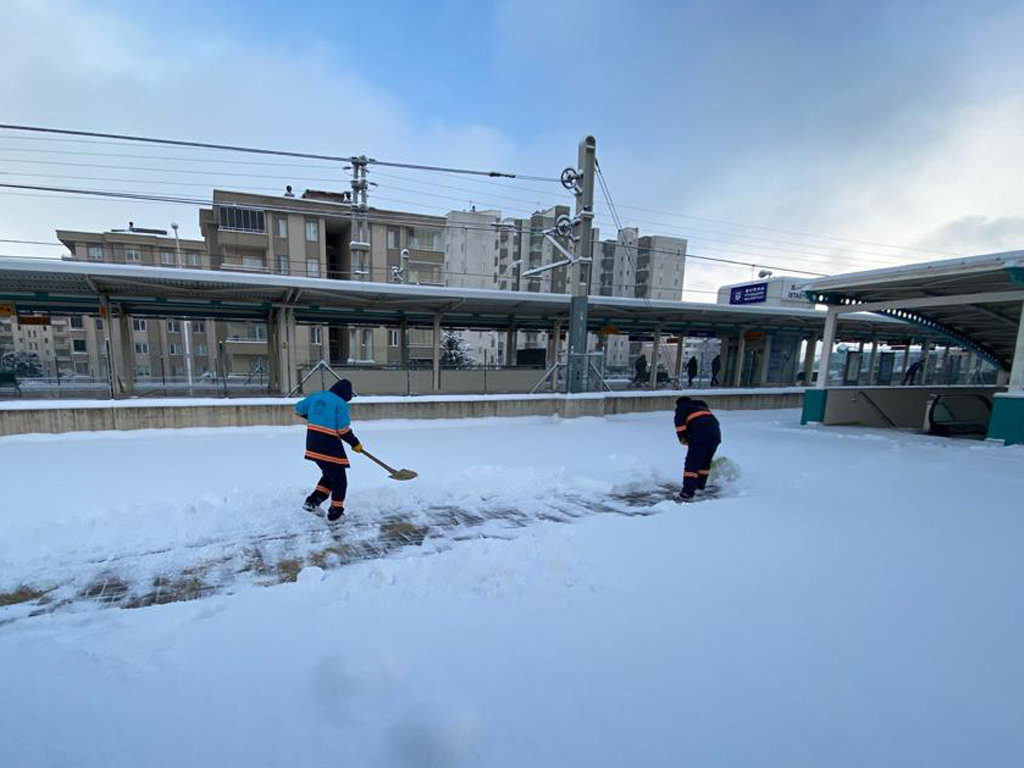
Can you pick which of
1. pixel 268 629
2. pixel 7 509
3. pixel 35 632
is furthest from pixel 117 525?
pixel 268 629

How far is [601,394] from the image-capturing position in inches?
485

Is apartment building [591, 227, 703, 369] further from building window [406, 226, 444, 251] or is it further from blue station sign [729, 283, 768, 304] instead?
blue station sign [729, 283, 768, 304]

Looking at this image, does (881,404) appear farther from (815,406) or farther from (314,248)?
(314,248)

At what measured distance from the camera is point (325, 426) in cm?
452

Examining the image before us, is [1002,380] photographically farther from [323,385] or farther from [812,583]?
[323,385]

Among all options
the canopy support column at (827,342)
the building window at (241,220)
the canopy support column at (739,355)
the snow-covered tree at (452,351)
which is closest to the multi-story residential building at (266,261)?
the building window at (241,220)

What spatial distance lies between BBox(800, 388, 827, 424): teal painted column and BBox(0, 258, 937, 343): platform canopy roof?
5904mm

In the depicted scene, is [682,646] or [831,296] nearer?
[682,646]

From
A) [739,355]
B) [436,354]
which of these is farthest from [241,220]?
[739,355]

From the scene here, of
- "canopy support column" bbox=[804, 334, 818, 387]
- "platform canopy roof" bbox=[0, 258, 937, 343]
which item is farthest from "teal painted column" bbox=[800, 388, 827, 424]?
"canopy support column" bbox=[804, 334, 818, 387]

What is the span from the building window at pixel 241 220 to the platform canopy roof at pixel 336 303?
52.3ft

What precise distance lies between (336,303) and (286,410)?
564 centimetres

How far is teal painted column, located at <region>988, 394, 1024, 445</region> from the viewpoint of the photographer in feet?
28.5

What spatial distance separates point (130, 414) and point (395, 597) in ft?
29.6
